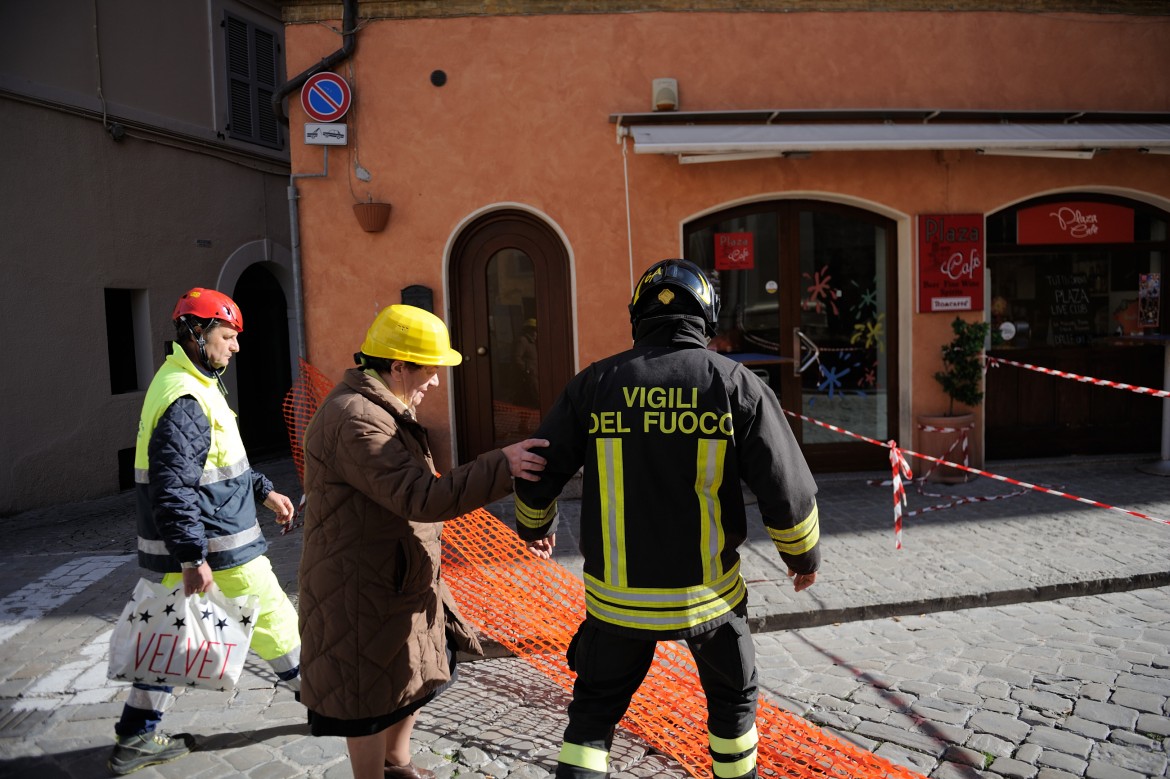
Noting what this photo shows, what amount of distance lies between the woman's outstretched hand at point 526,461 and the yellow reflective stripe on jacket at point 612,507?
0.61 feet

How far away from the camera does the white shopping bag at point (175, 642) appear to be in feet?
10.3

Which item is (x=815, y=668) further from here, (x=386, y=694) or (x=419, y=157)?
(x=419, y=157)

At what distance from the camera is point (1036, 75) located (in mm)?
8406

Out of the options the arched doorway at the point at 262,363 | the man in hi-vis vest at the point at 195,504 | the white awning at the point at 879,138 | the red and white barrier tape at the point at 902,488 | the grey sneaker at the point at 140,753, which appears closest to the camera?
the man in hi-vis vest at the point at 195,504

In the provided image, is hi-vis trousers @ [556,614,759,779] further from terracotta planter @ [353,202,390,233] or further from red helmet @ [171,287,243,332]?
terracotta planter @ [353,202,390,233]

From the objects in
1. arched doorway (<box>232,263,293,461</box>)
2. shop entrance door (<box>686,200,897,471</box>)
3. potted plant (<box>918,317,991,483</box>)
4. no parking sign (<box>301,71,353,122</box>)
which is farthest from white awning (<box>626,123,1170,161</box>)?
arched doorway (<box>232,263,293,461</box>)

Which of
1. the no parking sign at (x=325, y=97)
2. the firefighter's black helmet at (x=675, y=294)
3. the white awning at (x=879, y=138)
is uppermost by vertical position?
the no parking sign at (x=325, y=97)

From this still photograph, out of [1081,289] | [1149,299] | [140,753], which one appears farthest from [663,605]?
[1149,299]

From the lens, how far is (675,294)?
8.53 ft

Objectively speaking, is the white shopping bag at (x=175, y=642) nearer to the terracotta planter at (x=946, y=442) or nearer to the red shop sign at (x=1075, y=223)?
the terracotta planter at (x=946, y=442)

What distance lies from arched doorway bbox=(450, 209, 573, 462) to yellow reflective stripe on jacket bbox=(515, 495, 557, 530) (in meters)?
5.45

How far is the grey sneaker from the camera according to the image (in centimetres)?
332

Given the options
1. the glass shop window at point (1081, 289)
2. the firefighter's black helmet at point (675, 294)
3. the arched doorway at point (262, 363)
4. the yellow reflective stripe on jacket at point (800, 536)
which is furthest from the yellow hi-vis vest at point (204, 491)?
the arched doorway at point (262, 363)

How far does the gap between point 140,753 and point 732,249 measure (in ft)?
21.8
